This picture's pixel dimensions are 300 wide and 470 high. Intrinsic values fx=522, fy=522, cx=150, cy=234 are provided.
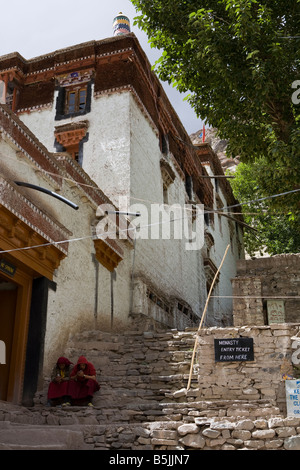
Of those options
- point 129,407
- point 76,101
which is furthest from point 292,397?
point 76,101

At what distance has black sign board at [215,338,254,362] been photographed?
8484 millimetres

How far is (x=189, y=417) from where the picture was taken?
7180mm

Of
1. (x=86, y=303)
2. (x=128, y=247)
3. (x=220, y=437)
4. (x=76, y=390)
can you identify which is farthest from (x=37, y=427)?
(x=128, y=247)

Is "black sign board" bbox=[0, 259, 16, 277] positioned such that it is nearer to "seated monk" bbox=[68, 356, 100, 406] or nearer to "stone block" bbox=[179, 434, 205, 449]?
"seated monk" bbox=[68, 356, 100, 406]

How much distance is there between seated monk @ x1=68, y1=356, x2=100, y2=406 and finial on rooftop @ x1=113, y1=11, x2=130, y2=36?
1481cm

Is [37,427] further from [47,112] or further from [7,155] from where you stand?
[47,112]

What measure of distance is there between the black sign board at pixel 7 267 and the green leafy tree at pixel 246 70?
482 cm

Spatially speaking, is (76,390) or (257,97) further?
(257,97)

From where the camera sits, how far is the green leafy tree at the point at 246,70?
9.65 m

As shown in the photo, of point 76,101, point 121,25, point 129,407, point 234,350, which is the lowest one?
point 129,407

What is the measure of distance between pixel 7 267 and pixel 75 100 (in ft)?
30.2

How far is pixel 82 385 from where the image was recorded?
28.5ft

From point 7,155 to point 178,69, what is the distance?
427 centimetres

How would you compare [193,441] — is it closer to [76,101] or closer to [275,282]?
[76,101]
